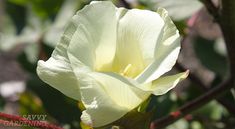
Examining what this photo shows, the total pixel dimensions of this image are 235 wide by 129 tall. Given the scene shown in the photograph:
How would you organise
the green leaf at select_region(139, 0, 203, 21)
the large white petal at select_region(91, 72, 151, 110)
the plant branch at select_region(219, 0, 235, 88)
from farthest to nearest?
the green leaf at select_region(139, 0, 203, 21) < the plant branch at select_region(219, 0, 235, 88) < the large white petal at select_region(91, 72, 151, 110)

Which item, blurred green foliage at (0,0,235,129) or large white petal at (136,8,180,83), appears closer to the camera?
large white petal at (136,8,180,83)

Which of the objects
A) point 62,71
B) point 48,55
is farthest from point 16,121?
point 48,55

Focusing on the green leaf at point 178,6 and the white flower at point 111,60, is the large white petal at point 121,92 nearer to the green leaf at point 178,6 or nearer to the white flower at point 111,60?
the white flower at point 111,60

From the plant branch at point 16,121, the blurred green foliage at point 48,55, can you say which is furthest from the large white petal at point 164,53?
the blurred green foliage at point 48,55

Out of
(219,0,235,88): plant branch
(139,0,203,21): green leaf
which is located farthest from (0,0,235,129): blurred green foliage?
(219,0,235,88): plant branch

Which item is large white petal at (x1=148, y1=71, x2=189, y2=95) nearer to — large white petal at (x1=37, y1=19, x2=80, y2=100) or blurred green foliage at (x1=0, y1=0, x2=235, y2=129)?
large white petal at (x1=37, y1=19, x2=80, y2=100)

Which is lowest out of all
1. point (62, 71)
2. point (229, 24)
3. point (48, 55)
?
point (48, 55)

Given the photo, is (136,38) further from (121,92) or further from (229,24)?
(229,24)
